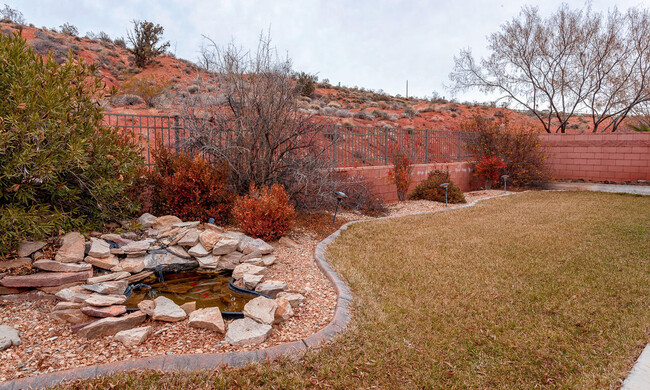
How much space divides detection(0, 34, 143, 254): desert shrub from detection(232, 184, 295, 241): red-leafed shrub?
1.70 metres

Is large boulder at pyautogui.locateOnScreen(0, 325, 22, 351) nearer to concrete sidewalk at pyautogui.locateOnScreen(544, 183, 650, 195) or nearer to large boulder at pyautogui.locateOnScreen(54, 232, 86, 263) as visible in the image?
large boulder at pyautogui.locateOnScreen(54, 232, 86, 263)

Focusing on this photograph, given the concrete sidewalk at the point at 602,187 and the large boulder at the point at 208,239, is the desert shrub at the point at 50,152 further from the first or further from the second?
the concrete sidewalk at the point at 602,187

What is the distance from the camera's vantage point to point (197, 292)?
4.29 m

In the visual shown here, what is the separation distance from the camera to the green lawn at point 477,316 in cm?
267

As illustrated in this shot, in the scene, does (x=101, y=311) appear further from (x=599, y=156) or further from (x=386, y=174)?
(x=599, y=156)

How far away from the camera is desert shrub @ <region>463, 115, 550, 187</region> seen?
47.8ft

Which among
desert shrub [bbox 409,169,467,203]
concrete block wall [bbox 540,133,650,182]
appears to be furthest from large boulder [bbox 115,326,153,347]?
concrete block wall [bbox 540,133,650,182]

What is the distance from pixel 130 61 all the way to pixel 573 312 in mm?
29083

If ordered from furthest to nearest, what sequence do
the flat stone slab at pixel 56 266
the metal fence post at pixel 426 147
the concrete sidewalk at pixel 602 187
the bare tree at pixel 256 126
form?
the concrete sidewalk at pixel 602 187, the metal fence post at pixel 426 147, the bare tree at pixel 256 126, the flat stone slab at pixel 56 266

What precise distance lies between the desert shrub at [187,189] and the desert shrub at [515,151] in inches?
455

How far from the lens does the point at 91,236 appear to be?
4840 millimetres

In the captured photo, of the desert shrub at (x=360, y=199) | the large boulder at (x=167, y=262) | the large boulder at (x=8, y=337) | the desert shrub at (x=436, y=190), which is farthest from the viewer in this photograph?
the desert shrub at (x=436, y=190)

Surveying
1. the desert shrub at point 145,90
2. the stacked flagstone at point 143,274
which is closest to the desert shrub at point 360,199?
the stacked flagstone at point 143,274

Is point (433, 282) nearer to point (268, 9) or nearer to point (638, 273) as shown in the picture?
point (638, 273)
